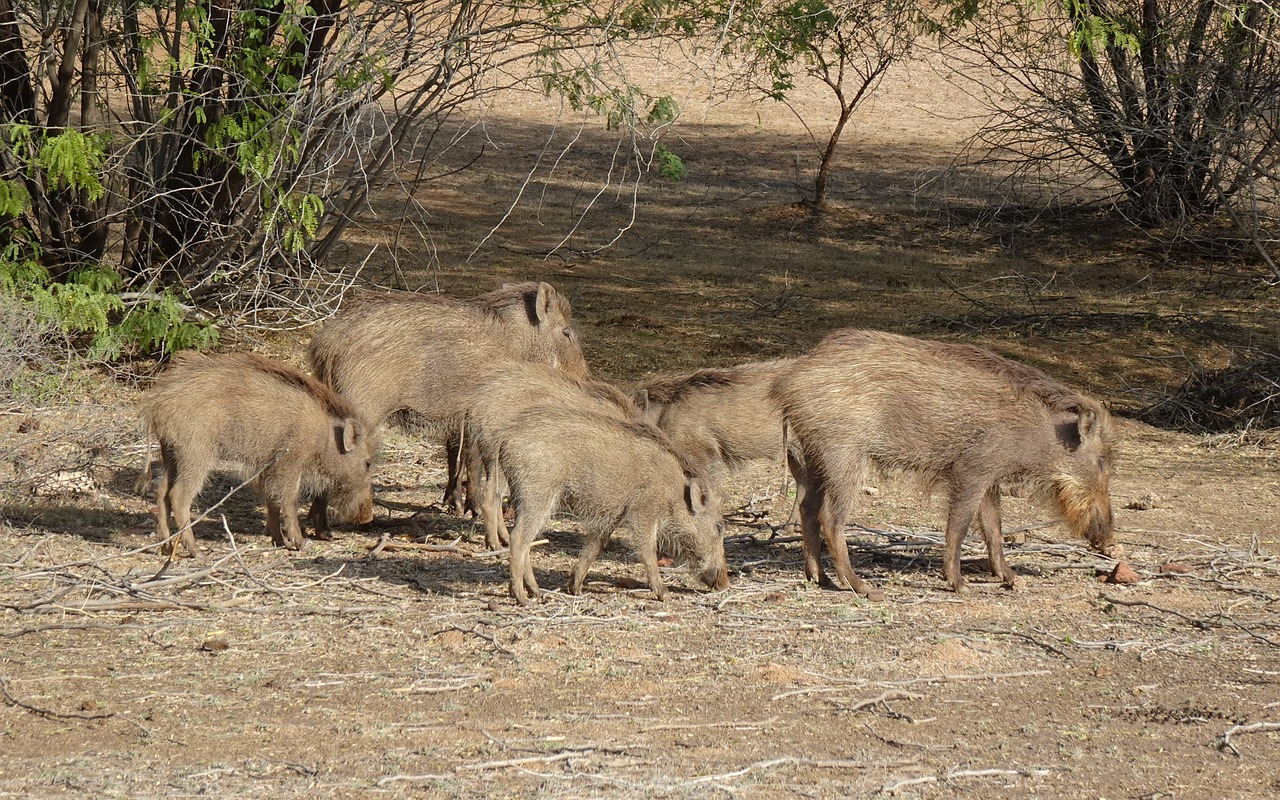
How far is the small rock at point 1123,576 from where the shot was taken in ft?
22.2

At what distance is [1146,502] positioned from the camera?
332 inches

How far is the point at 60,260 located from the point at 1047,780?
8.38 metres

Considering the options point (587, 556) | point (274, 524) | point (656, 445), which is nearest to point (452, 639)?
point (587, 556)

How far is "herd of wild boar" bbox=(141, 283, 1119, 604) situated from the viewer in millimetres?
6273

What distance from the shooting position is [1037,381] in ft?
23.0

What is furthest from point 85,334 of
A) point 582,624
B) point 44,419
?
point 582,624

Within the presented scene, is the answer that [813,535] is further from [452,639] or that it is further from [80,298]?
[80,298]

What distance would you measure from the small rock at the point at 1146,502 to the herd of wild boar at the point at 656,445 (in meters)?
1.31

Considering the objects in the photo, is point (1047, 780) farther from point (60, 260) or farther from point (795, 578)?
point (60, 260)

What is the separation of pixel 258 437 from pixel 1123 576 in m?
4.05

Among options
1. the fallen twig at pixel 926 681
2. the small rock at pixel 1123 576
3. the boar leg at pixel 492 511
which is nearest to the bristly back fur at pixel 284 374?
the boar leg at pixel 492 511

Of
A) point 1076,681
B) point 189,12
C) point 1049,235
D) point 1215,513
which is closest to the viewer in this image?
point 1076,681

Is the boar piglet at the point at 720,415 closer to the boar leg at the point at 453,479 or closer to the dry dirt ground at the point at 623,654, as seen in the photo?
the dry dirt ground at the point at 623,654

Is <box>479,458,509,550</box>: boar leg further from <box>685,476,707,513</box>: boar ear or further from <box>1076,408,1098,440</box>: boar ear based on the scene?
<box>1076,408,1098,440</box>: boar ear
